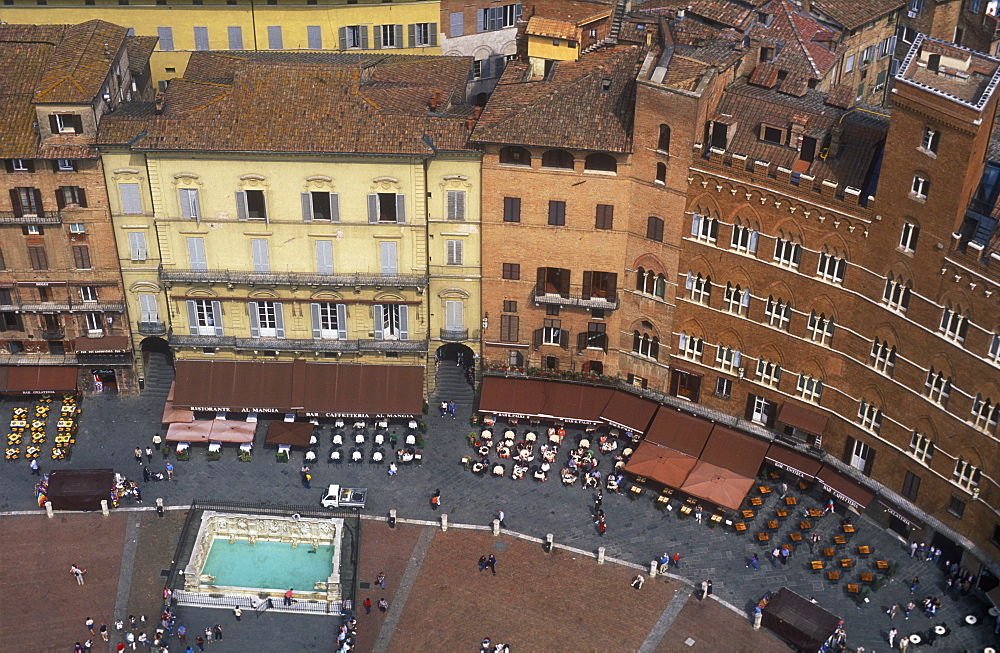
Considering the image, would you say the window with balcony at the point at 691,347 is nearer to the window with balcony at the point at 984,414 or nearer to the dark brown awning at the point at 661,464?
the dark brown awning at the point at 661,464

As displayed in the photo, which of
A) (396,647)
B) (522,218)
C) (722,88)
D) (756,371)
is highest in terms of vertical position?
(722,88)

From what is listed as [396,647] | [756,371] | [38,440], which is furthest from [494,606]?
[38,440]

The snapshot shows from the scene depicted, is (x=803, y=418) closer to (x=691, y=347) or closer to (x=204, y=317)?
(x=691, y=347)

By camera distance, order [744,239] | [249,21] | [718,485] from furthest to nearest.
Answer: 1. [249,21]
2. [718,485]
3. [744,239]

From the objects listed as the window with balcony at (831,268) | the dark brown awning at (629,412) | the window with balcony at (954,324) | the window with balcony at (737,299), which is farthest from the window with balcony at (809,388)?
the window with balcony at (954,324)

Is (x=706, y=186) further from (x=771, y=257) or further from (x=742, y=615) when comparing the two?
(x=742, y=615)

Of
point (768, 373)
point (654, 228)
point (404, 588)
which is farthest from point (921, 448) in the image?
point (404, 588)

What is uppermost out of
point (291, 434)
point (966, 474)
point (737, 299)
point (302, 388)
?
point (737, 299)
